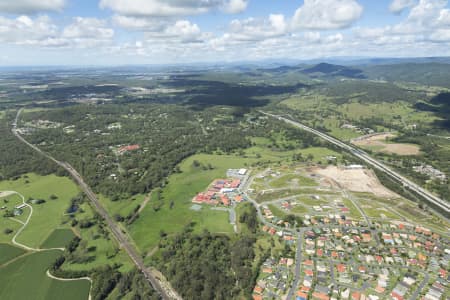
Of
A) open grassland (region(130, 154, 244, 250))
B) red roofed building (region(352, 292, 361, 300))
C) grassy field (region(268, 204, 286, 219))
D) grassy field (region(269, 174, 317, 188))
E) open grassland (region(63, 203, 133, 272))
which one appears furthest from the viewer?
grassy field (region(269, 174, 317, 188))

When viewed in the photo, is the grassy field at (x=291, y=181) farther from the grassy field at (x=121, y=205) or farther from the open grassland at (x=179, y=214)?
the grassy field at (x=121, y=205)

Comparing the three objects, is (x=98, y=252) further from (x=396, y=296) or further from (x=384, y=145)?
(x=384, y=145)

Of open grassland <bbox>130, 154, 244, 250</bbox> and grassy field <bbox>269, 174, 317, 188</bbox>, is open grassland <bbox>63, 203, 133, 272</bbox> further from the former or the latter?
grassy field <bbox>269, 174, 317, 188</bbox>

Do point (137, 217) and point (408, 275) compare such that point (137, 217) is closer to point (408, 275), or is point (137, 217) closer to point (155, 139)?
point (408, 275)

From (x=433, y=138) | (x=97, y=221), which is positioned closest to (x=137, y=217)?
(x=97, y=221)

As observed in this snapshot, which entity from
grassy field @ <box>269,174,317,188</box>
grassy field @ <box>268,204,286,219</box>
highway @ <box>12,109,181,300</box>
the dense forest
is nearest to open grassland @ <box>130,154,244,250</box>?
highway @ <box>12,109,181,300</box>

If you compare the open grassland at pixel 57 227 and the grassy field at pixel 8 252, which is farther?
the grassy field at pixel 8 252

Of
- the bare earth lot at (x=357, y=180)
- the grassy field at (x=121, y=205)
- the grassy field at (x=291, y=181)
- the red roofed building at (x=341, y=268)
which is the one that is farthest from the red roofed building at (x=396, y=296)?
the grassy field at (x=121, y=205)
